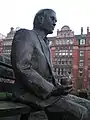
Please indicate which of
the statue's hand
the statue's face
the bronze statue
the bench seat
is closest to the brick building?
the statue's face

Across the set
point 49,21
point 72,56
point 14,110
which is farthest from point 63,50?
point 14,110

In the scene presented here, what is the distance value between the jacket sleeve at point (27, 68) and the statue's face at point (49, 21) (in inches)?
9.6

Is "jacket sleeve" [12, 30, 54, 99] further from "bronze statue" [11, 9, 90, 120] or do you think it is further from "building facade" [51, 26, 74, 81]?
"building facade" [51, 26, 74, 81]

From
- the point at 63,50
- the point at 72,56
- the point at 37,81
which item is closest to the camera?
the point at 37,81

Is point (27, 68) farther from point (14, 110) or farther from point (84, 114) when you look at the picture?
point (84, 114)

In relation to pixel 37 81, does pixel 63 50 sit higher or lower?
lower

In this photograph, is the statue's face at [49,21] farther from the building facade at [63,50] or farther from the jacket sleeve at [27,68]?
the building facade at [63,50]

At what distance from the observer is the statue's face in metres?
1.98

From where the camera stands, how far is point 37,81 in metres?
1.69

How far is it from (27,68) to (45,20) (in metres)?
0.49

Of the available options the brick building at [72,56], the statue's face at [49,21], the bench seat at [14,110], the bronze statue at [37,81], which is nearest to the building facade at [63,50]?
the brick building at [72,56]

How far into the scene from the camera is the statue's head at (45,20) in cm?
198

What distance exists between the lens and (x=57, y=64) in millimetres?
40656

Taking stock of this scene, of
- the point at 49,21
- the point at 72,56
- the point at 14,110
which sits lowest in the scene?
the point at 72,56
